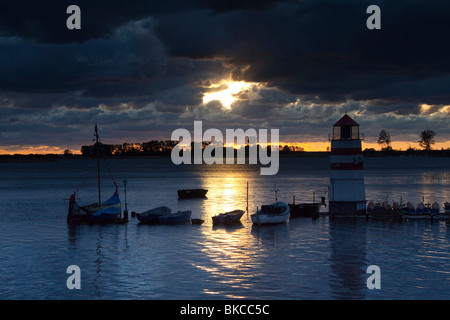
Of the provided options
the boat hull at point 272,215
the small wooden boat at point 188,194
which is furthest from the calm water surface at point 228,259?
the small wooden boat at point 188,194

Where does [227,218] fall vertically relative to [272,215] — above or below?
below

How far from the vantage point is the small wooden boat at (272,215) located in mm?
53344

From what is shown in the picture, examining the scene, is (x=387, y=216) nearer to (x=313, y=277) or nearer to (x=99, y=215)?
(x=313, y=277)

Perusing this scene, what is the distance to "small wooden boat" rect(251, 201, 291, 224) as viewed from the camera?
175ft

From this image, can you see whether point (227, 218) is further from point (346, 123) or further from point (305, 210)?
point (346, 123)

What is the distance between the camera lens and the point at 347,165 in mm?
55031

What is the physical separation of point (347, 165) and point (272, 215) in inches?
408

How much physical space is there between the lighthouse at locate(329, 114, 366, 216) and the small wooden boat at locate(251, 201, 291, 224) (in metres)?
6.25

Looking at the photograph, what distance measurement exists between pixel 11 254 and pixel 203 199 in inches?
2254

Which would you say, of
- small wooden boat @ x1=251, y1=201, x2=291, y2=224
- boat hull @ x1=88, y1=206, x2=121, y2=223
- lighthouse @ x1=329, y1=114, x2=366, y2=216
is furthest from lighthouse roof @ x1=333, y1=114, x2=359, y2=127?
boat hull @ x1=88, y1=206, x2=121, y2=223

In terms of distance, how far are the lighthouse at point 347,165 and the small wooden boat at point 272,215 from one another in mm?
6251

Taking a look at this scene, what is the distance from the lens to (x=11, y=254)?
38094mm

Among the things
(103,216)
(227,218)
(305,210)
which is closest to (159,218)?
(103,216)
